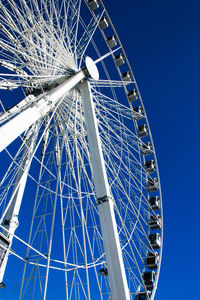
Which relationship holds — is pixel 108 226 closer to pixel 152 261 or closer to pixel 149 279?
pixel 149 279

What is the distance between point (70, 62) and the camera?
1147 centimetres

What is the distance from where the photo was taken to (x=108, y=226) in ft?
23.3

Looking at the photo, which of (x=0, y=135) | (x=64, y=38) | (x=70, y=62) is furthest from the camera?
(x=64, y=38)

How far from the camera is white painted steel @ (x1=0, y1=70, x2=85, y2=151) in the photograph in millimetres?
5762

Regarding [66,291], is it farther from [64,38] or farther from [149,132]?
[149,132]

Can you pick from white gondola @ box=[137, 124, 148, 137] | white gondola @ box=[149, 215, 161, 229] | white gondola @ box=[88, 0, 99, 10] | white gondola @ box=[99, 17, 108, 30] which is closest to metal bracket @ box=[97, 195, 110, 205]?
white gondola @ box=[149, 215, 161, 229]

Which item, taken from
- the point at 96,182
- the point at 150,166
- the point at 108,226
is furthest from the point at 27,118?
the point at 150,166

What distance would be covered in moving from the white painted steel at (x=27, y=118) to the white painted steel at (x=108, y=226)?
1773 millimetres

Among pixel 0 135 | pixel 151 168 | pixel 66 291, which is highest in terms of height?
pixel 151 168

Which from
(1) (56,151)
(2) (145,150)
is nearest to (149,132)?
(2) (145,150)

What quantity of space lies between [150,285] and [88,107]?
708 centimetres

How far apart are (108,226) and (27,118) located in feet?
10.9

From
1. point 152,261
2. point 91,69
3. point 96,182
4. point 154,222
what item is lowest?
point 152,261

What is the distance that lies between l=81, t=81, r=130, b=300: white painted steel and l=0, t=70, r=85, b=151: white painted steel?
177 cm
